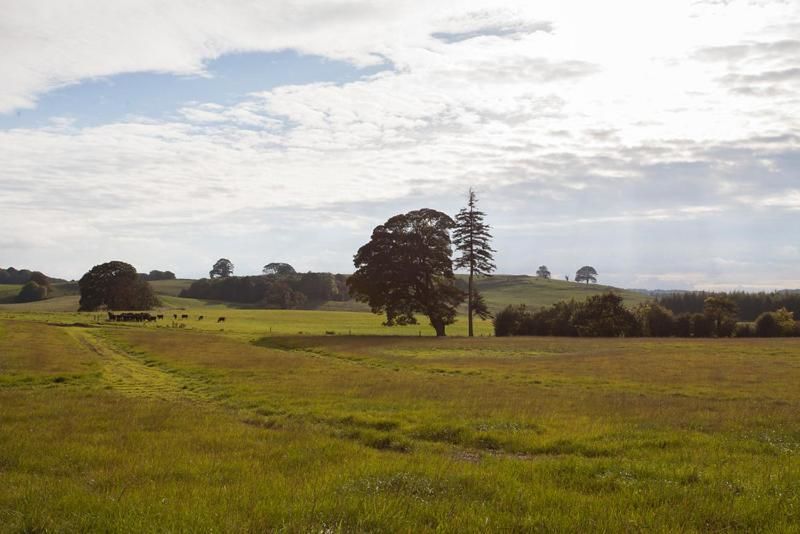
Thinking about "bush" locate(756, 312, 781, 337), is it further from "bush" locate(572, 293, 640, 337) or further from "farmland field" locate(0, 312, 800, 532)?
"farmland field" locate(0, 312, 800, 532)

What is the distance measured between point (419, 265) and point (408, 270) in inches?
58.2

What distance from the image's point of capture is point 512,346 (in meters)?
55.0

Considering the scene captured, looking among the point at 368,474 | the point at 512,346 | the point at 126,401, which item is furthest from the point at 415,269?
the point at 368,474

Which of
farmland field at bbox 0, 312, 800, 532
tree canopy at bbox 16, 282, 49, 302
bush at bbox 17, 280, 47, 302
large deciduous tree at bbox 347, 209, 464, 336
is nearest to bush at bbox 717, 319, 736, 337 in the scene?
large deciduous tree at bbox 347, 209, 464, 336

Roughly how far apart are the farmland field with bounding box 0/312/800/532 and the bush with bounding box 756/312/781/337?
163 ft

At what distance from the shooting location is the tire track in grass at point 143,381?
925 inches

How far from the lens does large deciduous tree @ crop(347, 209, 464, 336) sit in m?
69.1

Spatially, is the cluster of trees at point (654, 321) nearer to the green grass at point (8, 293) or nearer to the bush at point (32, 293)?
the bush at point (32, 293)

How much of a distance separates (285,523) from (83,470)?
17.5ft

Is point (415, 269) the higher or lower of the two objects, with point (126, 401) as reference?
higher

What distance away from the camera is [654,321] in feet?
252

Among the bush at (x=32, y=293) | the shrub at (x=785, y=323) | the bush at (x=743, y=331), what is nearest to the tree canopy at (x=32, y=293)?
the bush at (x=32, y=293)

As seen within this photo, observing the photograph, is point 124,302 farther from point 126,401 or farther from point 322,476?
point 322,476

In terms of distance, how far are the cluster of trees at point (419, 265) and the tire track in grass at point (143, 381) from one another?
107ft
